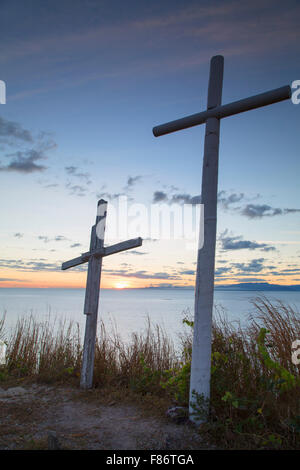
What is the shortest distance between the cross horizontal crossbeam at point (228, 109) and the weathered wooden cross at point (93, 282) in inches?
66.5

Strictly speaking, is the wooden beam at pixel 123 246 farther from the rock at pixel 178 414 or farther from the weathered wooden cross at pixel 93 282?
the rock at pixel 178 414

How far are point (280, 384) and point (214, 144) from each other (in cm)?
280

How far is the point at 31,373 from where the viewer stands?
5.78m

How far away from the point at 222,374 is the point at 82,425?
1.72m

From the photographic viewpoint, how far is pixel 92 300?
5047 millimetres

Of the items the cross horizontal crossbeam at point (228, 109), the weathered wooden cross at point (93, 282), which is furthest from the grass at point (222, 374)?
the cross horizontal crossbeam at point (228, 109)

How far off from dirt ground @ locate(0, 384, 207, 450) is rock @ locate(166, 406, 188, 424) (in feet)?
0.18

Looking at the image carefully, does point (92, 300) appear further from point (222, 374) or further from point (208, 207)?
point (208, 207)

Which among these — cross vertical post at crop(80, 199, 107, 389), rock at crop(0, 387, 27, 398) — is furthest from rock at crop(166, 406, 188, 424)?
rock at crop(0, 387, 27, 398)

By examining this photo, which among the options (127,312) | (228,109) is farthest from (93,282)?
(127,312)

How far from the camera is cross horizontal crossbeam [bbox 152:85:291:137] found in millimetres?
3588

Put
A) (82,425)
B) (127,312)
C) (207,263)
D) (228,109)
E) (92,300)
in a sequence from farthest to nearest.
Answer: (127,312) < (92,300) < (228,109) < (207,263) < (82,425)

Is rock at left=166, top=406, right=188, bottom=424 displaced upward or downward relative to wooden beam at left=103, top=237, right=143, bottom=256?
downward

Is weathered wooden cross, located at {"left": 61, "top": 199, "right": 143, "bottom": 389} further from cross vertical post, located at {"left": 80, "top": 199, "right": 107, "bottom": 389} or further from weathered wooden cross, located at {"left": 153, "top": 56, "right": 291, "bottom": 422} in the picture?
weathered wooden cross, located at {"left": 153, "top": 56, "right": 291, "bottom": 422}
